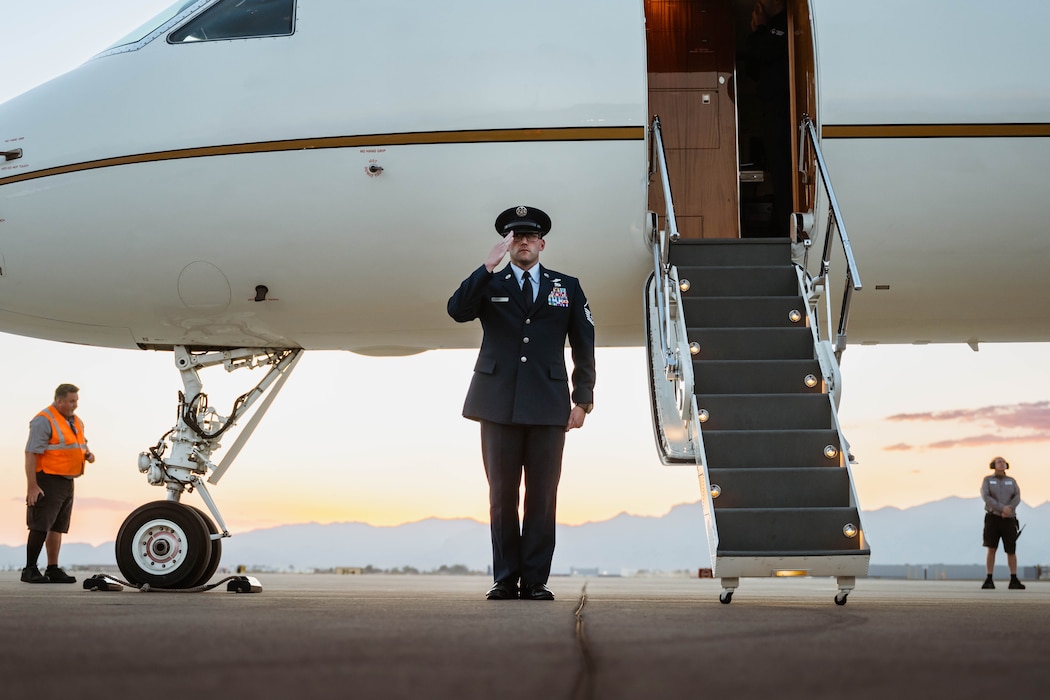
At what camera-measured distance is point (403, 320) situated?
631 cm

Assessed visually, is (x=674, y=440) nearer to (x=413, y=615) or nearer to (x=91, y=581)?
(x=413, y=615)

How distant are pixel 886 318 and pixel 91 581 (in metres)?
4.71

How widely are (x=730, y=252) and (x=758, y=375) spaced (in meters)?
0.96

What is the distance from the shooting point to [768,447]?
15.6ft

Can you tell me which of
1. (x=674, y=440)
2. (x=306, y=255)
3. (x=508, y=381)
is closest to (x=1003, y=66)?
(x=674, y=440)

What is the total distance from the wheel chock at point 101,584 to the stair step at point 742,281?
335 centimetres

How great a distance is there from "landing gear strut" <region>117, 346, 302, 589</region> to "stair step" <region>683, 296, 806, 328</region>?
8.55ft

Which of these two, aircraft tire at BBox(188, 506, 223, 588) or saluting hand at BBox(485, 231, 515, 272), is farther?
aircraft tire at BBox(188, 506, 223, 588)

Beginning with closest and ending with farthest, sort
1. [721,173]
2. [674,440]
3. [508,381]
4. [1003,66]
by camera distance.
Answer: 1. [508,381]
2. [674,440]
3. [1003,66]
4. [721,173]

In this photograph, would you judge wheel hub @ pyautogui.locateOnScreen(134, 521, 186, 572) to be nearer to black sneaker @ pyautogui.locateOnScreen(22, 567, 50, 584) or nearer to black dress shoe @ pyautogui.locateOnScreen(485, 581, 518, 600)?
black dress shoe @ pyautogui.locateOnScreen(485, 581, 518, 600)

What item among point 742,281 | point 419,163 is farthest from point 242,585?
point 742,281

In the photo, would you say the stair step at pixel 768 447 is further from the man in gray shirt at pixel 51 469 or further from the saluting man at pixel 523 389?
the man in gray shirt at pixel 51 469

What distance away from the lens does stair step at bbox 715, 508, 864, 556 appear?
4.38 meters

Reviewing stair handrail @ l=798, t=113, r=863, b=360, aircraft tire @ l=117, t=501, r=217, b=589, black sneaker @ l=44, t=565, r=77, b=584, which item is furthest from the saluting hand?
black sneaker @ l=44, t=565, r=77, b=584
